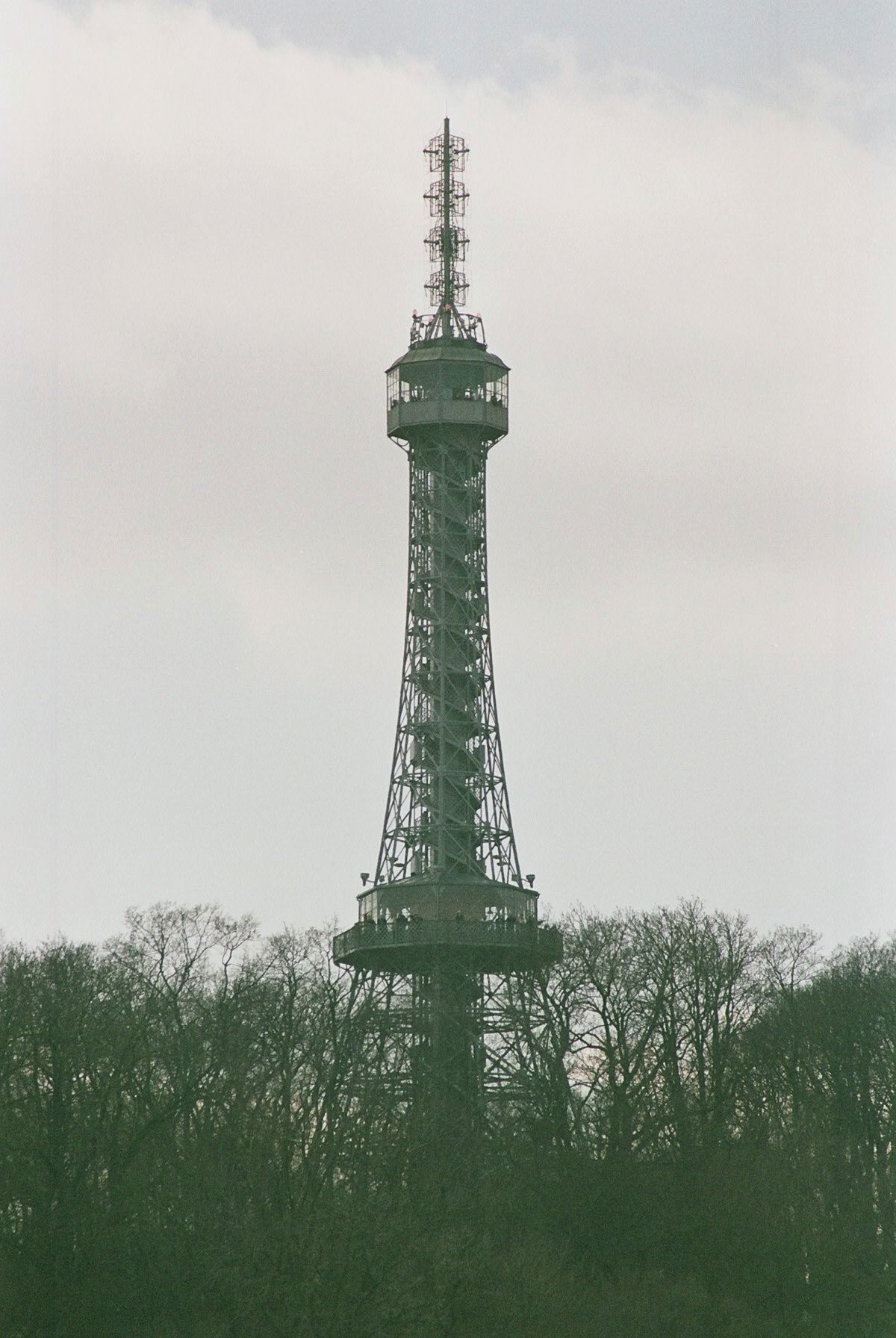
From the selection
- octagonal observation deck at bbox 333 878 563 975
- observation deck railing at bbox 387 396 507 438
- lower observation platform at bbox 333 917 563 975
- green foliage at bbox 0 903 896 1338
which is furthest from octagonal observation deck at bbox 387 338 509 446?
green foliage at bbox 0 903 896 1338

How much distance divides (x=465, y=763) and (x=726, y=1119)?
1212 inches

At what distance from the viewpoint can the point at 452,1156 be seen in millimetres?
69375

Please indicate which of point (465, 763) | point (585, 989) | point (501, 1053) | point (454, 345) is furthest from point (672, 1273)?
point (454, 345)

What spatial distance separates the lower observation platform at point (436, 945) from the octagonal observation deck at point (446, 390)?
1978cm

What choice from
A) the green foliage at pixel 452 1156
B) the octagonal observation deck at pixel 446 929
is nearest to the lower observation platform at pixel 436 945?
the octagonal observation deck at pixel 446 929

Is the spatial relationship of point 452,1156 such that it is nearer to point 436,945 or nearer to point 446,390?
point 436,945

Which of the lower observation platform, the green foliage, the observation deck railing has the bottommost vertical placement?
the green foliage

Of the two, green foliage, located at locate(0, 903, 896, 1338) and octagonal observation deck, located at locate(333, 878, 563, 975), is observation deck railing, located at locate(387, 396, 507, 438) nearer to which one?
octagonal observation deck, located at locate(333, 878, 563, 975)

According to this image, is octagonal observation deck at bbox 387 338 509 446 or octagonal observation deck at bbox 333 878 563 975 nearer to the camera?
octagonal observation deck at bbox 333 878 563 975

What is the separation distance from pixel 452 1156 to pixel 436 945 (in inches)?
1270

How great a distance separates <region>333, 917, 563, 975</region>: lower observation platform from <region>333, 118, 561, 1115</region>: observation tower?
0.19ft

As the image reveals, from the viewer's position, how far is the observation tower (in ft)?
334

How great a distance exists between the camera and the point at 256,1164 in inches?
2314

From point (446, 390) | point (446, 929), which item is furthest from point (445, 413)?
point (446, 929)
